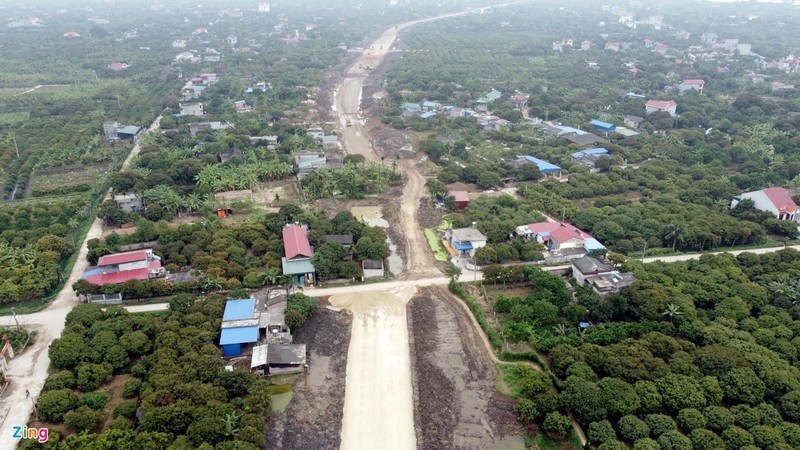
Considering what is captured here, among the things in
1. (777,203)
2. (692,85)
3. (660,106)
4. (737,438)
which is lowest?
(692,85)

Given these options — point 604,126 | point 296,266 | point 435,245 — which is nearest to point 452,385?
point 296,266

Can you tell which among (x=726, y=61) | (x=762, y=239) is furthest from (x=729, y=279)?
(x=726, y=61)

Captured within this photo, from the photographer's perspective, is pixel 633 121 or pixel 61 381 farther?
pixel 633 121

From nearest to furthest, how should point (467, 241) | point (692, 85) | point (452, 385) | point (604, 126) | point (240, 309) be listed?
1. point (452, 385)
2. point (240, 309)
3. point (467, 241)
4. point (604, 126)
5. point (692, 85)

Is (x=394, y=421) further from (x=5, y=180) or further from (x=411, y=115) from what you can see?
(x=411, y=115)

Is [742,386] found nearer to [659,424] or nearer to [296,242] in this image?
[659,424]

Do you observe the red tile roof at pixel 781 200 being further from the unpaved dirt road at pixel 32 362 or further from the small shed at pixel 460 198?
the unpaved dirt road at pixel 32 362
